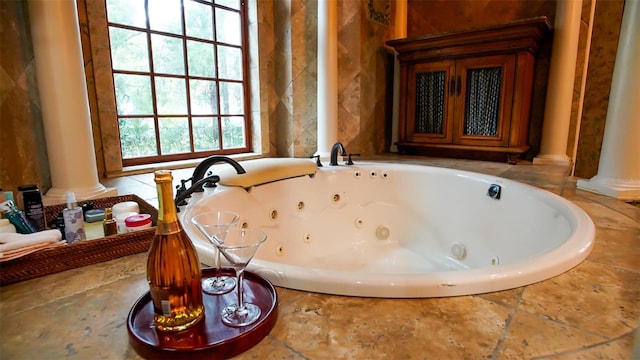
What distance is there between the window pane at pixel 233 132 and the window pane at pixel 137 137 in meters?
0.55

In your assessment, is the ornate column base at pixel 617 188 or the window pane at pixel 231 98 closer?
the ornate column base at pixel 617 188

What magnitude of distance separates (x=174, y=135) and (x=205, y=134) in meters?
0.24

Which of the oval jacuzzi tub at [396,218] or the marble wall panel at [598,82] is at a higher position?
the marble wall panel at [598,82]

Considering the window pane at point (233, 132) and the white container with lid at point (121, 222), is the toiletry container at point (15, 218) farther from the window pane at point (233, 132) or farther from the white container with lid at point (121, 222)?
the window pane at point (233, 132)

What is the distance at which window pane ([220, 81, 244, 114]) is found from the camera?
266 cm

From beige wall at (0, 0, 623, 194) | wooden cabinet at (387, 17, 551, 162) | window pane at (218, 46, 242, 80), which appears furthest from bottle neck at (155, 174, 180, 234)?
wooden cabinet at (387, 17, 551, 162)

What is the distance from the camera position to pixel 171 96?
2.35m

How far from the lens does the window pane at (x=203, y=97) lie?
8.10 feet

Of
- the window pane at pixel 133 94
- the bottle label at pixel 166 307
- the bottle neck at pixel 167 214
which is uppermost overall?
the window pane at pixel 133 94

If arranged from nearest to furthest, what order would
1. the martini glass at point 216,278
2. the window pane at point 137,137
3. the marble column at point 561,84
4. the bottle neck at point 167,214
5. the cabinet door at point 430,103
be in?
1. the bottle neck at point 167,214
2. the martini glass at point 216,278
3. the window pane at point 137,137
4. the marble column at point 561,84
5. the cabinet door at point 430,103

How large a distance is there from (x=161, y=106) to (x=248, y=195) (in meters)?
1.16

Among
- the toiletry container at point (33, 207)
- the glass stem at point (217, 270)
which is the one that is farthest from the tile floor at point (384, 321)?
the toiletry container at point (33, 207)

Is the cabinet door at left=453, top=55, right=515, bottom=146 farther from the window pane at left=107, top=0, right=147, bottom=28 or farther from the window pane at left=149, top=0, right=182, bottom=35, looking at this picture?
the window pane at left=107, top=0, right=147, bottom=28

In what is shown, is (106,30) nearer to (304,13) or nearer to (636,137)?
(304,13)
